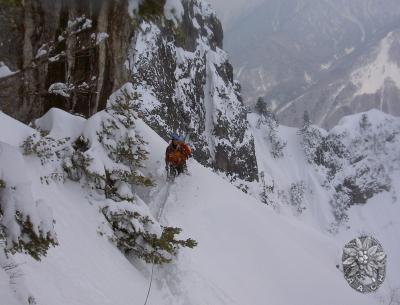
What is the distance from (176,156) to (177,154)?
0.21 ft

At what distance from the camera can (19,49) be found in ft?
26.0

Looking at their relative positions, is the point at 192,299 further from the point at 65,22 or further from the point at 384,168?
the point at 384,168

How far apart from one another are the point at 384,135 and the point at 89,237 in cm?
10267

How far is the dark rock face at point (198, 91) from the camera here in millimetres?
40719

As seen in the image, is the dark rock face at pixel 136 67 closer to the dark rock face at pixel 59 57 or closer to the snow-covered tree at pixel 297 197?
the dark rock face at pixel 59 57

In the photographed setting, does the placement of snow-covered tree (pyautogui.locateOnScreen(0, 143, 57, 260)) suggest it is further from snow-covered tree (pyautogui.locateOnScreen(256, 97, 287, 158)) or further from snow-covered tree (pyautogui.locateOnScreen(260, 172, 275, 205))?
snow-covered tree (pyautogui.locateOnScreen(256, 97, 287, 158))

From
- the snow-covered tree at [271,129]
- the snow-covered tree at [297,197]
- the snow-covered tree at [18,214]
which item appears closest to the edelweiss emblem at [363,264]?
the snow-covered tree at [18,214]

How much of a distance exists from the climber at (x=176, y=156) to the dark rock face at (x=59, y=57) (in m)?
2.39

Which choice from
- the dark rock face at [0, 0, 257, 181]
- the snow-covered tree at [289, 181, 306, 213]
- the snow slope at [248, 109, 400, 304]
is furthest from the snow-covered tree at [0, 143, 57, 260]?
the snow-covered tree at [289, 181, 306, 213]

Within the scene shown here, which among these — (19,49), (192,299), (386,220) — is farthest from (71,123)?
(386,220)

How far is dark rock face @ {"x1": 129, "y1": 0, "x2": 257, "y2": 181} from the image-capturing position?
1603 inches

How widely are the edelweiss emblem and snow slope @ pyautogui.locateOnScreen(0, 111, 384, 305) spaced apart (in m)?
1.04

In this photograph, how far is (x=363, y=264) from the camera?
18.8m

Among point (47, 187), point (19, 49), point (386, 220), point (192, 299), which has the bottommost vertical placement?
point (386, 220)
